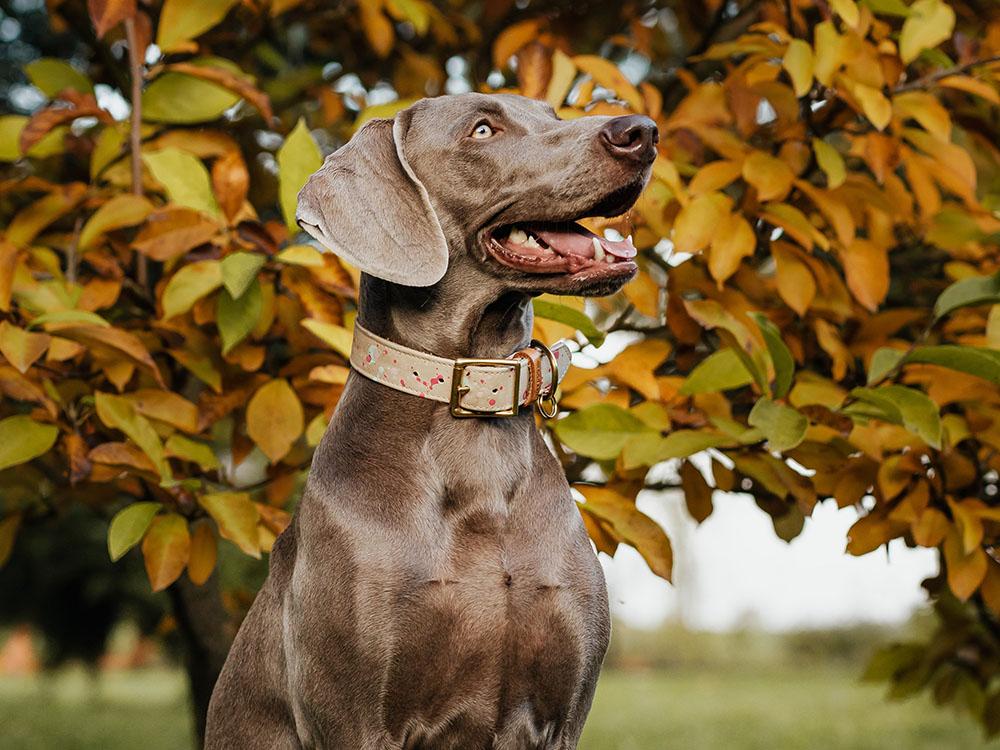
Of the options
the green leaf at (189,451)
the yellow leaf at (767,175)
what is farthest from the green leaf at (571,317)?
the green leaf at (189,451)

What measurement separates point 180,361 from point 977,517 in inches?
77.5

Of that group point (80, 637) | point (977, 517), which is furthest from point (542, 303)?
point (80, 637)

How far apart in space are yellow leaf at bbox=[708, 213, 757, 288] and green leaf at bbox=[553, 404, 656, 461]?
420mm

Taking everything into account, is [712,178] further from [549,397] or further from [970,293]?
[549,397]

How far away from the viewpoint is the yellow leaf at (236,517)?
2734mm

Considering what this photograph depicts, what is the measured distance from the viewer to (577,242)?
2188 mm

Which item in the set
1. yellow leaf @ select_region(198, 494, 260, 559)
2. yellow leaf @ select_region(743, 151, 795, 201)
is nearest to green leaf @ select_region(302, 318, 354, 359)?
yellow leaf @ select_region(198, 494, 260, 559)

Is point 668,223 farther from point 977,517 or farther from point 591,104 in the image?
point 977,517

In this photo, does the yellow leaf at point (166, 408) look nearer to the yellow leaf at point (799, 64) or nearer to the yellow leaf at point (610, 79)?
the yellow leaf at point (610, 79)

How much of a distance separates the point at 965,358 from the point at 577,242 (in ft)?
3.06

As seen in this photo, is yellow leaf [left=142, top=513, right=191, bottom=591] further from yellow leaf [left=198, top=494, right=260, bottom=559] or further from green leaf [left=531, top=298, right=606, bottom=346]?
green leaf [left=531, top=298, right=606, bottom=346]

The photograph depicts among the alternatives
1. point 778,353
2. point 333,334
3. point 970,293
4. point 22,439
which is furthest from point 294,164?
point 970,293

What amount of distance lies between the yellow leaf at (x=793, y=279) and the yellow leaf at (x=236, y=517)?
4.55 ft

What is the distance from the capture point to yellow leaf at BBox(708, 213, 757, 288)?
2.93 metres
